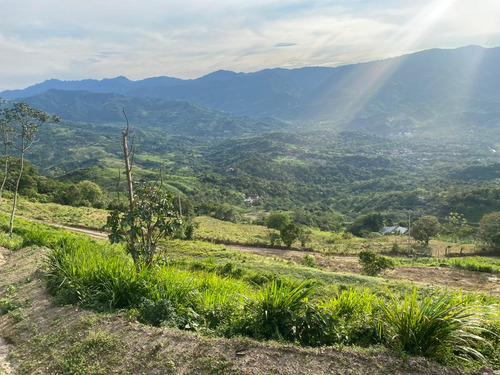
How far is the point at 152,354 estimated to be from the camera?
4211 mm

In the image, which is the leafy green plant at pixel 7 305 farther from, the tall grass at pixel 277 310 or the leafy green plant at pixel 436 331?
the leafy green plant at pixel 436 331

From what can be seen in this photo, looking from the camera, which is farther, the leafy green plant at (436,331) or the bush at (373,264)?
the bush at (373,264)

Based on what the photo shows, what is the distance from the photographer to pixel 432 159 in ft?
647

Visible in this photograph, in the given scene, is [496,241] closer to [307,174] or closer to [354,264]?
[354,264]

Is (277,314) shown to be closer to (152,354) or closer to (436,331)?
(152,354)

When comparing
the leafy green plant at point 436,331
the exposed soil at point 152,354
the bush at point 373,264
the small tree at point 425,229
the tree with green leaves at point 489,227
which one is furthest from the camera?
the small tree at point 425,229

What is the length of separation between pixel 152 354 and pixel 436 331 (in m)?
3.68

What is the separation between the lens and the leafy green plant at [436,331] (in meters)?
3.98

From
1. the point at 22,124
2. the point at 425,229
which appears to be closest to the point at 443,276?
the point at 425,229

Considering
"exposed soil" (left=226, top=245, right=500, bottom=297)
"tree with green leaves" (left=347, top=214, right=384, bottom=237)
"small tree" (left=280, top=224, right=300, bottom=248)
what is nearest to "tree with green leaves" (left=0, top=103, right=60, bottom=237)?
"exposed soil" (left=226, top=245, right=500, bottom=297)

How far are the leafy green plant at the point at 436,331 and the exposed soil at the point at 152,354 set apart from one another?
0.75 feet

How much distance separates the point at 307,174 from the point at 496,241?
145 metres

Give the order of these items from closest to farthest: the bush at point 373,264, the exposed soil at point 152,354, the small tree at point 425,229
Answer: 1. the exposed soil at point 152,354
2. the bush at point 373,264
3. the small tree at point 425,229

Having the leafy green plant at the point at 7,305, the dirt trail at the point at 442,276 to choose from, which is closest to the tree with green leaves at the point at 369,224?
the dirt trail at the point at 442,276
